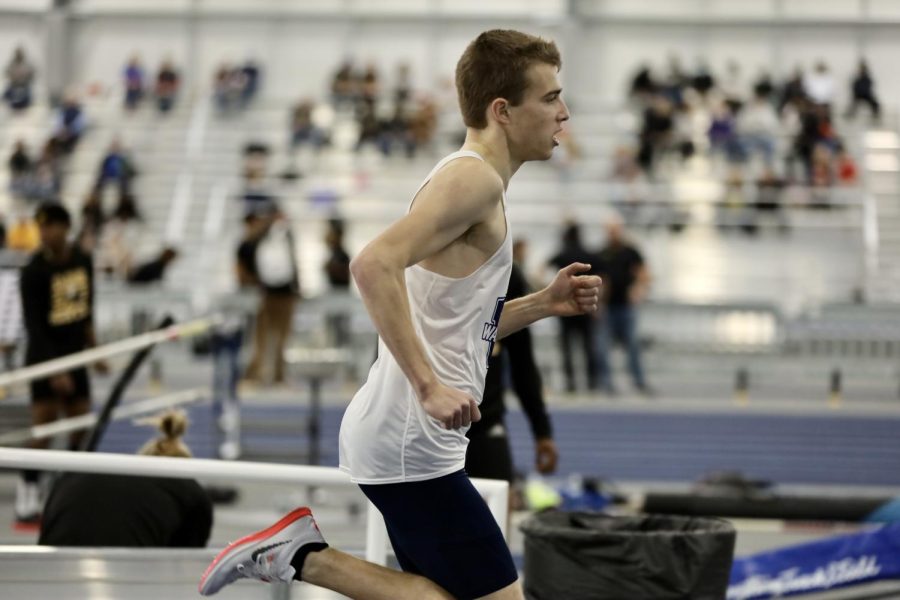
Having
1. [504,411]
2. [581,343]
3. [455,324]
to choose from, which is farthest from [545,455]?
[581,343]

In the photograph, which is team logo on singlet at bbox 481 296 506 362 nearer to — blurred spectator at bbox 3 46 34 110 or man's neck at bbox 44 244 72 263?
man's neck at bbox 44 244 72 263

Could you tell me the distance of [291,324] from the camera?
1373 centimetres

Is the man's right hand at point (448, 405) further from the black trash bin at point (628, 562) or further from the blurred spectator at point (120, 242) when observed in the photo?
the blurred spectator at point (120, 242)

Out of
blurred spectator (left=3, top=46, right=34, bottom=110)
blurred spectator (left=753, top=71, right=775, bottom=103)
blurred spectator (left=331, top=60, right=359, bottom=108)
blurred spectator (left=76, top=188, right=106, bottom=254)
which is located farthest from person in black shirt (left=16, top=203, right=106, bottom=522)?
blurred spectator (left=3, top=46, right=34, bottom=110)

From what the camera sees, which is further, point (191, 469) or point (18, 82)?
point (18, 82)

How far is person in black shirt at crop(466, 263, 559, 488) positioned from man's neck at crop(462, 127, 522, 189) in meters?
1.64

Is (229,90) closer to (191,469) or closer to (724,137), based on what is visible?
(724,137)

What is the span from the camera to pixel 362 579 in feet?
10.7

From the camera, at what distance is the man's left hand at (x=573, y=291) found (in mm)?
3359

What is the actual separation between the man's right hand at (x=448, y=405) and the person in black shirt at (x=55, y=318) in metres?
5.62

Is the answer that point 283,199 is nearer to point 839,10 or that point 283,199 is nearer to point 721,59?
point 721,59

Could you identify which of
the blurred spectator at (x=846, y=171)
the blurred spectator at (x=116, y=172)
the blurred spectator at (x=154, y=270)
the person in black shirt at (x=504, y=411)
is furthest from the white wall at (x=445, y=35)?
the person in black shirt at (x=504, y=411)

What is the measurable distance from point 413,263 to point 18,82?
24847mm

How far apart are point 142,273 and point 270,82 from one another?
42.2 feet
